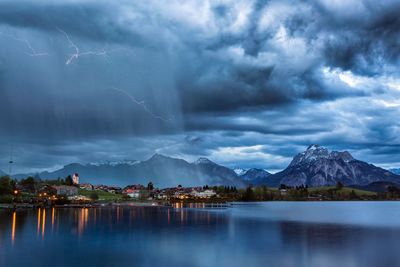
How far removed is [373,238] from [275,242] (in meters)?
23.5

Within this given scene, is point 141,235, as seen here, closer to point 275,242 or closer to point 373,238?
point 275,242

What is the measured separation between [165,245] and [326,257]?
26.8 meters

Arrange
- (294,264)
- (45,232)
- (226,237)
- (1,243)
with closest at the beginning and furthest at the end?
(294,264), (1,243), (226,237), (45,232)

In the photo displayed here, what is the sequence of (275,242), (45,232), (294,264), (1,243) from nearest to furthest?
1. (294,264)
2. (1,243)
3. (275,242)
4. (45,232)

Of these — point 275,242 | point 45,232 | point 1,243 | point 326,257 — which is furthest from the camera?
point 45,232

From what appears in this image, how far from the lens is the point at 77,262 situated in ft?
176

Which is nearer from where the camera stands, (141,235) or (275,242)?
(275,242)

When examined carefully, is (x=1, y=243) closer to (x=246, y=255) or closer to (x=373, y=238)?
(x=246, y=255)

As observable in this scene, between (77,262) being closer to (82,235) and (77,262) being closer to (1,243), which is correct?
(1,243)

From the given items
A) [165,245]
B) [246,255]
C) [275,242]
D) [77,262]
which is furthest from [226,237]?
[77,262]

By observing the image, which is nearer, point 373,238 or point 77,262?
point 77,262

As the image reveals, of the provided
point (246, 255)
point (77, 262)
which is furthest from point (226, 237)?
point (77, 262)

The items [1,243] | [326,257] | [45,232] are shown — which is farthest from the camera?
[45,232]

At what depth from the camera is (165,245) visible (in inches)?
2815
